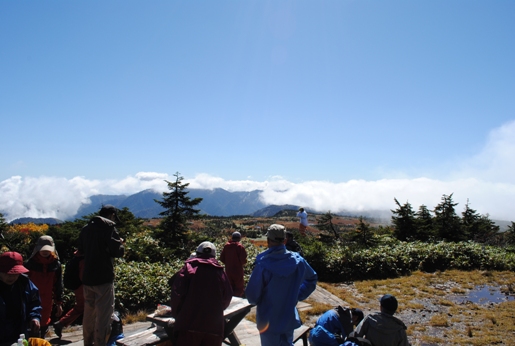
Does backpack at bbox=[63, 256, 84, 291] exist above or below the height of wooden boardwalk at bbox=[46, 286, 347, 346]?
above

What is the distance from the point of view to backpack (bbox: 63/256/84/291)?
17.3 ft

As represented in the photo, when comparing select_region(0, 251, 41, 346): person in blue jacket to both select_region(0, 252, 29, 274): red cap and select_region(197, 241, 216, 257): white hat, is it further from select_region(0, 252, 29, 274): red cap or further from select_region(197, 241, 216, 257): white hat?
select_region(197, 241, 216, 257): white hat

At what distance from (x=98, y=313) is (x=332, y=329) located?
3.37 m

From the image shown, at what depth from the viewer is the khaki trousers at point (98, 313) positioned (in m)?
4.45

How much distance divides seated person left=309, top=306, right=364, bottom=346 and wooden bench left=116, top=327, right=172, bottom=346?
2.00 meters

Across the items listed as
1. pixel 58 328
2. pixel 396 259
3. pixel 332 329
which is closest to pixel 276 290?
pixel 332 329

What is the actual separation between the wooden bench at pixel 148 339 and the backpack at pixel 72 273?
192cm

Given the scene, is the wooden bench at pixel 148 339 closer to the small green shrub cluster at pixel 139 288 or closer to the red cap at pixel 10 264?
the red cap at pixel 10 264

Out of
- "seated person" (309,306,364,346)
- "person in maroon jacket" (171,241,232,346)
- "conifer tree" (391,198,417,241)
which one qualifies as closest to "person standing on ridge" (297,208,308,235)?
"conifer tree" (391,198,417,241)

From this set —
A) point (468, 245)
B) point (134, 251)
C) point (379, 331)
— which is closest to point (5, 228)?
point (134, 251)

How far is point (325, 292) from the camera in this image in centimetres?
974

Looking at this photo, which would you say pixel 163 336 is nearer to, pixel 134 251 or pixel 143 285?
pixel 143 285

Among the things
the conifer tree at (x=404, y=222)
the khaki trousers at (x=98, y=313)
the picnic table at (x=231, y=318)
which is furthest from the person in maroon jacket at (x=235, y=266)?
the conifer tree at (x=404, y=222)

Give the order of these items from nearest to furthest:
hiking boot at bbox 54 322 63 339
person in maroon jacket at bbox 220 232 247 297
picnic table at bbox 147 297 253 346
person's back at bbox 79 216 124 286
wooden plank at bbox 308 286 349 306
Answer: picnic table at bbox 147 297 253 346 → person's back at bbox 79 216 124 286 → hiking boot at bbox 54 322 63 339 → person in maroon jacket at bbox 220 232 247 297 → wooden plank at bbox 308 286 349 306
